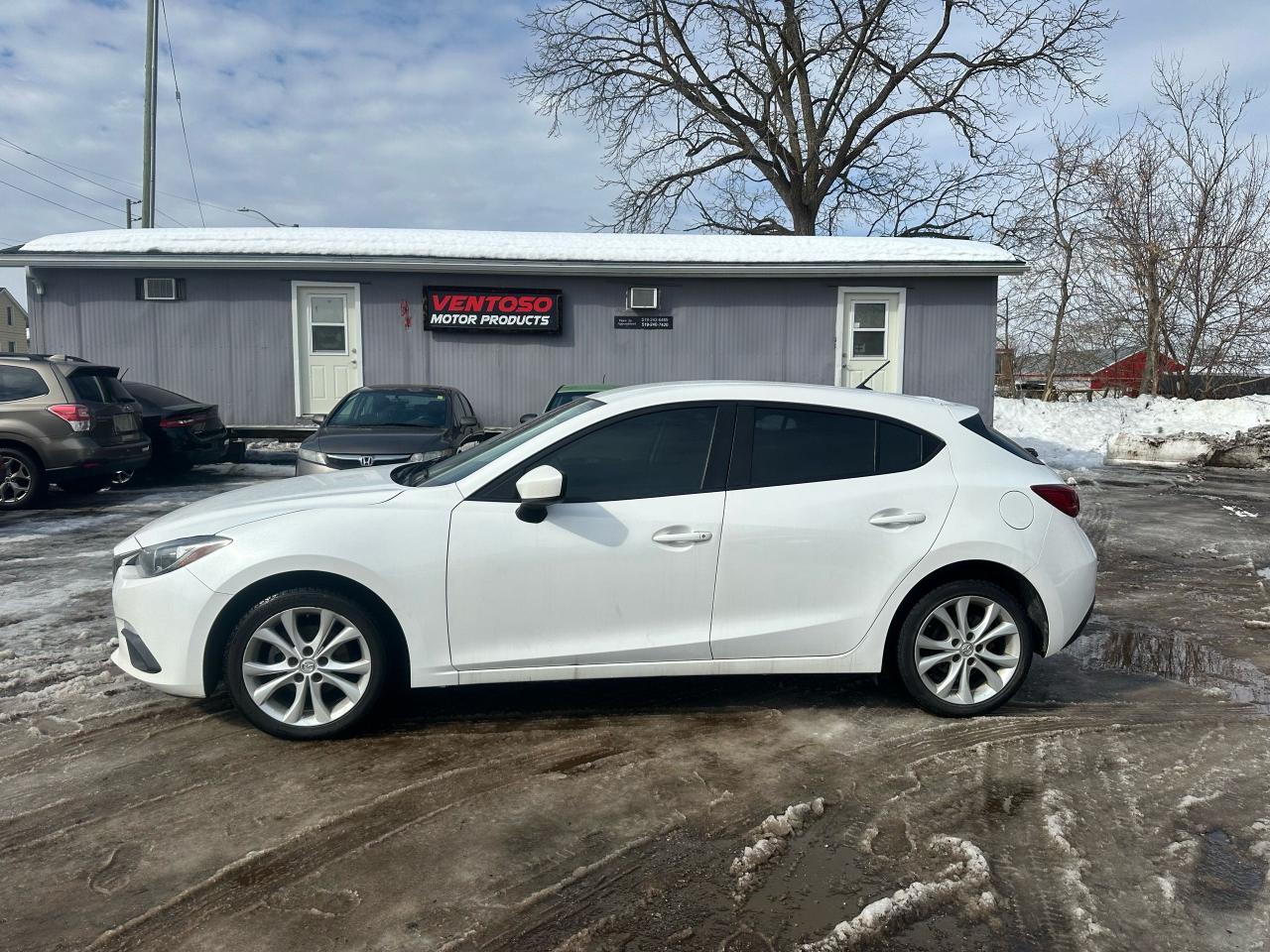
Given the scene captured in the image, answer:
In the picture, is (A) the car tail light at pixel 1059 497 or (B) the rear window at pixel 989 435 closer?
(A) the car tail light at pixel 1059 497

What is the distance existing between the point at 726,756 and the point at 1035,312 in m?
28.7

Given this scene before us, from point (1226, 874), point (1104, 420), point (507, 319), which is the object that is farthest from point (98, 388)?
point (1104, 420)

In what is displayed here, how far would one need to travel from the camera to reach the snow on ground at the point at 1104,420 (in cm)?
1741

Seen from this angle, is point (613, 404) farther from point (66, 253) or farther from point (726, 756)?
point (66, 253)

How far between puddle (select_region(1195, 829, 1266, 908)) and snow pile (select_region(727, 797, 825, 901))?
47.6 inches

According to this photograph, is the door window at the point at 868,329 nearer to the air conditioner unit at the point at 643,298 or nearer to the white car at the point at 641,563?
the air conditioner unit at the point at 643,298

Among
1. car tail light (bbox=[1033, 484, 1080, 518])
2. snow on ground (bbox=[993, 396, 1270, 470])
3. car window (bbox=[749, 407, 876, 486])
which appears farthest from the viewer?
snow on ground (bbox=[993, 396, 1270, 470])

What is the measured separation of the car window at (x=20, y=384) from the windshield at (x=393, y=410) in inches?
120

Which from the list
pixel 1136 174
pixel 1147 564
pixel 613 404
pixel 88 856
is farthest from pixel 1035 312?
pixel 88 856

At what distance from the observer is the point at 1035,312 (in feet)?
94.2

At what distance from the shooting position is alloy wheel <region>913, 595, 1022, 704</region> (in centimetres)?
407

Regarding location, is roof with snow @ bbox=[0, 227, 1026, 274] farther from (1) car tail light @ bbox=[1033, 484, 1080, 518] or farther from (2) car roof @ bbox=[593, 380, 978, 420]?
(1) car tail light @ bbox=[1033, 484, 1080, 518]

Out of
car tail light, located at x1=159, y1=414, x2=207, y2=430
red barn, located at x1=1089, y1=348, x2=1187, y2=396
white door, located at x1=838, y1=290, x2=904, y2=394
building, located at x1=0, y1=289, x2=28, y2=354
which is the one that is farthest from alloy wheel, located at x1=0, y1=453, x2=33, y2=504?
building, located at x1=0, y1=289, x2=28, y2=354

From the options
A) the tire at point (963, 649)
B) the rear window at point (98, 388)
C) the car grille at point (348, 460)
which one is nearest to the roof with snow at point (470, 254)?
the rear window at point (98, 388)
